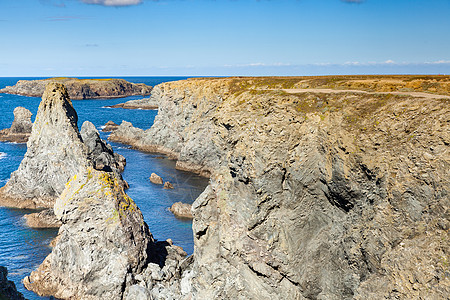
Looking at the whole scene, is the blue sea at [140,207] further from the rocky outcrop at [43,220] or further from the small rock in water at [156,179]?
the rocky outcrop at [43,220]

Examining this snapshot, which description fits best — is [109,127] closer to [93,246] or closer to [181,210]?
[181,210]

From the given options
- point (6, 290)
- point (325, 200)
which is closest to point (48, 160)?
point (6, 290)

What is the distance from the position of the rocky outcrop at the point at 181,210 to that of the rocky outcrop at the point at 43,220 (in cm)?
1616

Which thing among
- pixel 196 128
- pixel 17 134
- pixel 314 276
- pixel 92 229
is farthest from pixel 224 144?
pixel 17 134

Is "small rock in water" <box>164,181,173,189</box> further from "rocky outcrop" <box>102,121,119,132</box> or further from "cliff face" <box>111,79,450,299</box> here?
"rocky outcrop" <box>102,121,119,132</box>

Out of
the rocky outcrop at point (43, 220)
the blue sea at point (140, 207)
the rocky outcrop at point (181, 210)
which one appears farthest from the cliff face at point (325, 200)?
the rocky outcrop at point (43, 220)

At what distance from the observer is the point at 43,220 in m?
52.2

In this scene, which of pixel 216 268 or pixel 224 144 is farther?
pixel 224 144

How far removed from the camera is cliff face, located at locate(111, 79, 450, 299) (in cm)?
1970

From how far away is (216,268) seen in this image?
28.4 m

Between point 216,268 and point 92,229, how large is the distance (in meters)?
13.0

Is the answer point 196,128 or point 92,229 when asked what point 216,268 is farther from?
point 196,128

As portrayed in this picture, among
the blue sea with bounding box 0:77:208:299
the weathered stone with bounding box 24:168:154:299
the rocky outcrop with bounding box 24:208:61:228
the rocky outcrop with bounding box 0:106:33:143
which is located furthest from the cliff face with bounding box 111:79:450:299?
the rocky outcrop with bounding box 0:106:33:143

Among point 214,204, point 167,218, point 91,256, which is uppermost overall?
point 214,204
